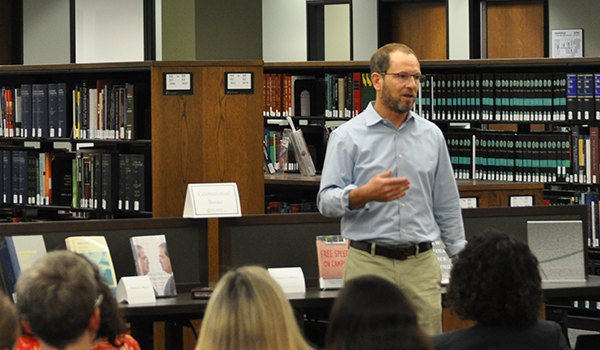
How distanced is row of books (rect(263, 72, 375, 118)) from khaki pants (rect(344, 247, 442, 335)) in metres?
3.64

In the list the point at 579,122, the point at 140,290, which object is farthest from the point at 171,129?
the point at 579,122

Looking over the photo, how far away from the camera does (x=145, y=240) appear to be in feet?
11.2

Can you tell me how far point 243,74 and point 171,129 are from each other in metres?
0.55

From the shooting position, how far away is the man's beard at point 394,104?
296 cm

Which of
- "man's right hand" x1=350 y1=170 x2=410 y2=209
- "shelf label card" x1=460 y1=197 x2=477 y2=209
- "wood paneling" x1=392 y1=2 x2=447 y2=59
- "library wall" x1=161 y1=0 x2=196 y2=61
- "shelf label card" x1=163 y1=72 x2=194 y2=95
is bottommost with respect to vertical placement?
"shelf label card" x1=460 y1=197 x2=477 y2=209

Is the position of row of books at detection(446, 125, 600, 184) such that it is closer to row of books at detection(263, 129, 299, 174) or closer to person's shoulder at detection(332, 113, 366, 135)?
row of books at detection(263, 129, 299, 174)

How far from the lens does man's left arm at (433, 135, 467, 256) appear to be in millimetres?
3039

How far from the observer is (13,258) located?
3.32 metres

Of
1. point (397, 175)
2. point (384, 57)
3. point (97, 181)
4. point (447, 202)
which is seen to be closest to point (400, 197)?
point (397, 175)

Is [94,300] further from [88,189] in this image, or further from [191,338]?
[88,189]

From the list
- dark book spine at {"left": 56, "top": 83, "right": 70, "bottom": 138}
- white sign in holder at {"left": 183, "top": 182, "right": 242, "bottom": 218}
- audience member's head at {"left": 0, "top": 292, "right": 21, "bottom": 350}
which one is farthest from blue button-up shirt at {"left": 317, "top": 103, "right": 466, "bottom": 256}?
dark book spine at {"left": 56, "top": 83, "right": 70, "bottom": 138}

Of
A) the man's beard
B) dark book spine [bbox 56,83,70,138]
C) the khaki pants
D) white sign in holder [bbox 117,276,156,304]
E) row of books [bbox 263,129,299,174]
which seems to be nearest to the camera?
the khaki pants

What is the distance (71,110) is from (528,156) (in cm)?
346

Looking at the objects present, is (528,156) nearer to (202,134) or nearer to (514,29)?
(202,134)
